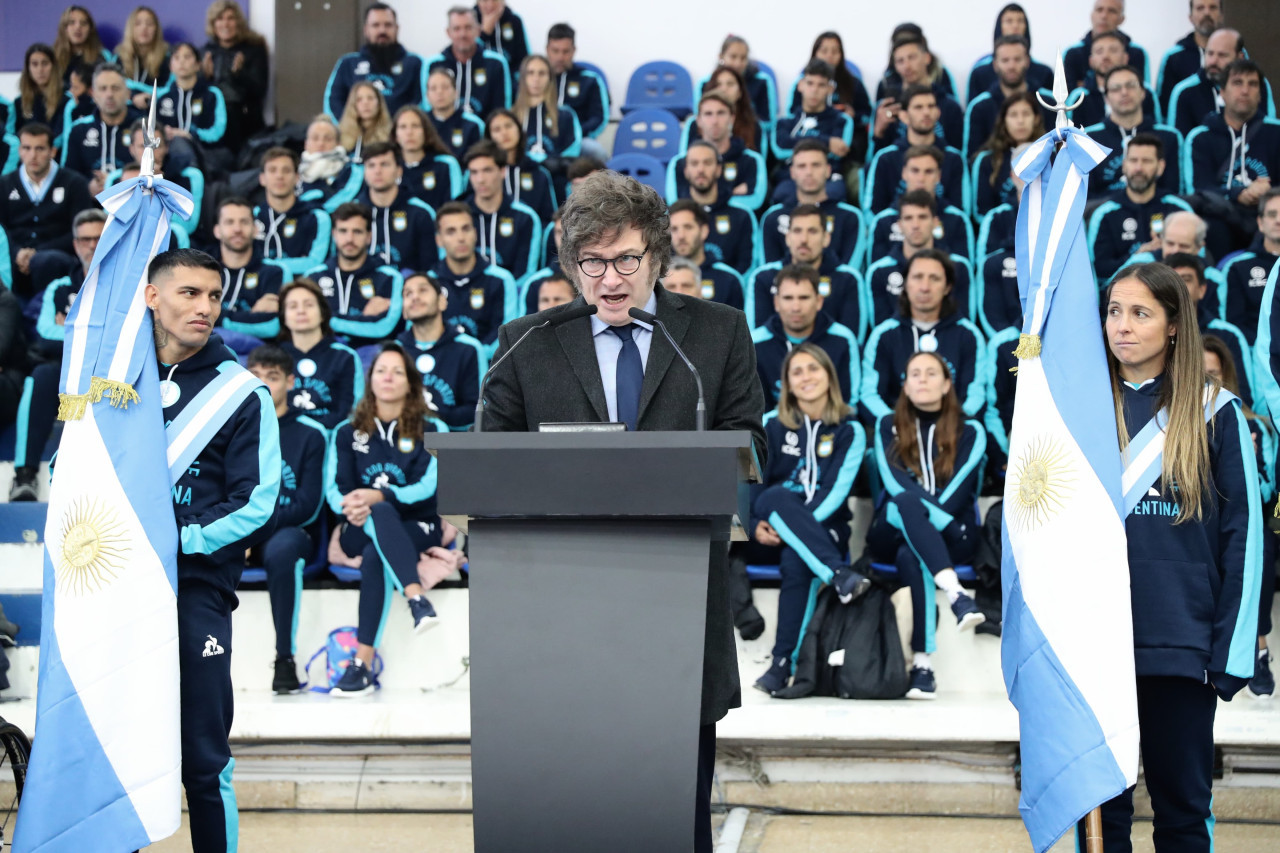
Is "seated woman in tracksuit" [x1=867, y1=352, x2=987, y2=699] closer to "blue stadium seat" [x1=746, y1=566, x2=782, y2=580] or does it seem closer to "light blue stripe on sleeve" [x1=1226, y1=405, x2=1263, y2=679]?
"blue stadium seat" [x1=746, y1=566, x2=782, y2=580]

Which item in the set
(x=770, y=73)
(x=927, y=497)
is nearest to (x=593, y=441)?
(x=927, y=497)

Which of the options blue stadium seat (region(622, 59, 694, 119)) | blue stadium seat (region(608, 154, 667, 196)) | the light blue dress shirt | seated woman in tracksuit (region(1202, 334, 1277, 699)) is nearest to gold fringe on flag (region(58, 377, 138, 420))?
the light blue dress shirt

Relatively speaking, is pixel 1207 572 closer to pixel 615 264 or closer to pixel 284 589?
pixel 615 264

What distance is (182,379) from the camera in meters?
2.72

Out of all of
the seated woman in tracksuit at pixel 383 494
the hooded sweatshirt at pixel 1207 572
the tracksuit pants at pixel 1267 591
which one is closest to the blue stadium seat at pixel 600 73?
the seated woman in tracksuit at pixel 383 494

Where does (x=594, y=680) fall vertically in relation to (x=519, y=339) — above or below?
below

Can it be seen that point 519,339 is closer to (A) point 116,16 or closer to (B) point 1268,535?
(B) point 1268,535

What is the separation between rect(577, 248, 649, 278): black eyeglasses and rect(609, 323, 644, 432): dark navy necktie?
0.14 meters

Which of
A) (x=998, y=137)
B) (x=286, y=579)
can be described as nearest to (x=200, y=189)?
(x=286, y=579)

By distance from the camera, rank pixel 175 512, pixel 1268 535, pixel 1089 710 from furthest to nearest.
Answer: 1. pixel 1268 535
2. pixel 175 512
3. pixel 1089 710

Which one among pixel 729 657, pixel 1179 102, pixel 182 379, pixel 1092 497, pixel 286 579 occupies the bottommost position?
pixel 286 579

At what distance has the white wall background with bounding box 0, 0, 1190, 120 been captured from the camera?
8406 mm

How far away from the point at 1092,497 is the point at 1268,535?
6.01ft

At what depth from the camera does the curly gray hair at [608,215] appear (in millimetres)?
1910
